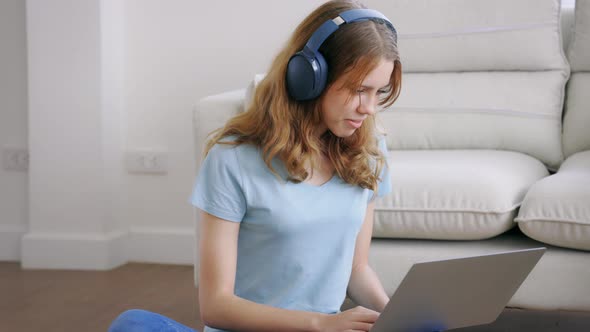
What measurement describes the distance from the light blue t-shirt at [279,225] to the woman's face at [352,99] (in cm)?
11

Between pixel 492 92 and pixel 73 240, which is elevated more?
pixel 492 92

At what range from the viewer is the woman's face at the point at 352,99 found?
117 cm

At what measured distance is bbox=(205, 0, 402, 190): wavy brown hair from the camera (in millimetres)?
1155

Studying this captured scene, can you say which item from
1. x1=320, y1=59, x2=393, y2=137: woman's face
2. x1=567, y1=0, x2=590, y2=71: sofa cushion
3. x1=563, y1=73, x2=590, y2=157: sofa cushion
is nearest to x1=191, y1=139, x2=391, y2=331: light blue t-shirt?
x1=320, y1=59, x2=393, y2=137: woman's face

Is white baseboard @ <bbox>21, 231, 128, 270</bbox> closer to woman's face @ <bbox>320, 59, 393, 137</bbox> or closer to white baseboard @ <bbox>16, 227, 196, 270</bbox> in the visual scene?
white baseboard @ <bbox>16, 227, 196, 270</bbox>

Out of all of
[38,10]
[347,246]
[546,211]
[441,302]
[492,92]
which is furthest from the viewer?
[38,10]

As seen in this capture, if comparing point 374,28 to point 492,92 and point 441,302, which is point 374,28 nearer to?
point 441,302

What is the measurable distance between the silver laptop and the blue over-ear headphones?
0.32 meters

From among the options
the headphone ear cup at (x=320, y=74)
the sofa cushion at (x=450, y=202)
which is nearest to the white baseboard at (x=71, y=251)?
the sofa cushion at (x=450, y=202)

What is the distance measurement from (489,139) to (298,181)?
110cm

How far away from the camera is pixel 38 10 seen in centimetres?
287

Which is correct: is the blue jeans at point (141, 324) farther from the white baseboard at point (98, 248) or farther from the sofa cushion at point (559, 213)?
the white baseboard at point (98, 248)

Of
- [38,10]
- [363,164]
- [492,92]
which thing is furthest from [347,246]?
[38,10]

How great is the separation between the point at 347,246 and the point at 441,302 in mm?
214
